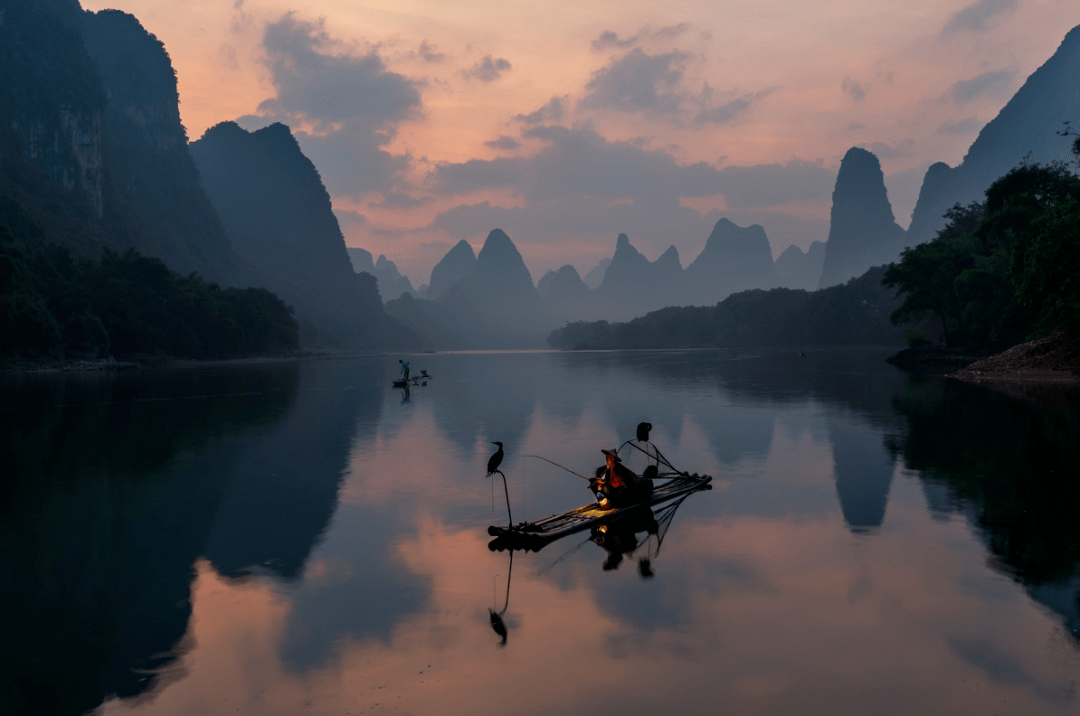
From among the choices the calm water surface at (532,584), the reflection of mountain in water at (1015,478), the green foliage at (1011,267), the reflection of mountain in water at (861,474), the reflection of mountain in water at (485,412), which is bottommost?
the reflection of mountain in water at (485,412)

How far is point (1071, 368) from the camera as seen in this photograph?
4409 cm

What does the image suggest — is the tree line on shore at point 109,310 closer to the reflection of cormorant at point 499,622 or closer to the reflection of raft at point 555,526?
the reflection of raft at point 555,526

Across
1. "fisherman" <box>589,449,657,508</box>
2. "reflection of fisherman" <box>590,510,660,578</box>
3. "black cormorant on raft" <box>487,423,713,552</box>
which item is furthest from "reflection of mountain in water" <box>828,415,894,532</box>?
"fisherman" <box>589,449,657,508</box>

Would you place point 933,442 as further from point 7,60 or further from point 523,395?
point 7,60

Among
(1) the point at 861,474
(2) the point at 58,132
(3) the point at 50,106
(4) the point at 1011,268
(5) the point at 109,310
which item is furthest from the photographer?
(3) the point at 50,106

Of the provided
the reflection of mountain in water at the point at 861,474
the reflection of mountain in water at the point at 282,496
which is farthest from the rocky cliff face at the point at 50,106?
the reflection of mountain in water at the point at 861,474

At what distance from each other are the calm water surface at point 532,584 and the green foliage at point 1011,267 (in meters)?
22.2

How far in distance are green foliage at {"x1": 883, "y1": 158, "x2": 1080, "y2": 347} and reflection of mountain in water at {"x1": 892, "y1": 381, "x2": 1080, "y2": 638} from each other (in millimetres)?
11472

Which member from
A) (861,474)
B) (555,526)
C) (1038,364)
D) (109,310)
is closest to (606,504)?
(555,526)

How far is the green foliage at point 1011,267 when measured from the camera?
42.2m

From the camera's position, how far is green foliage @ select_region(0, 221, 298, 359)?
8238 cm

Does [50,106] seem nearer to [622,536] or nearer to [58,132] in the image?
[58,132]

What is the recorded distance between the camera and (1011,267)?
47.4 m

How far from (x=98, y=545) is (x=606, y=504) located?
10.1m
